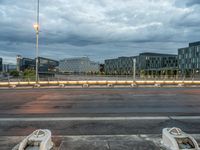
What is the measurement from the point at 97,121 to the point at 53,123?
1820mm

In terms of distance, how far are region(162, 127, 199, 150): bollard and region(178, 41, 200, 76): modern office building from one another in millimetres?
101034

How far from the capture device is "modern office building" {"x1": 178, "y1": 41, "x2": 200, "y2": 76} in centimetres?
9996

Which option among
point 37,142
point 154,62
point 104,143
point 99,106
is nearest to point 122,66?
point 154,62

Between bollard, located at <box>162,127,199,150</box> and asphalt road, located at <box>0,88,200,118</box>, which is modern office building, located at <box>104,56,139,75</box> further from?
bollard, located at <box>162,127,199,150</box>

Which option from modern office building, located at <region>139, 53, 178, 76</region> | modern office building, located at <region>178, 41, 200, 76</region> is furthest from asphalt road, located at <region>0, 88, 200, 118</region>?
modern office building, located at <region>139, 53, 178, 76</region>

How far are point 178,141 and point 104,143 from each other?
1.85 m

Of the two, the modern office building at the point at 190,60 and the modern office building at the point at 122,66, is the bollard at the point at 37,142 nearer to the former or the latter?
the modern office building at the point at 190,60

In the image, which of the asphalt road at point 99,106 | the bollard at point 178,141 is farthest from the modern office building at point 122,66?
the bollard at point 178,141

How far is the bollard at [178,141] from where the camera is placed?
4388 millimetres

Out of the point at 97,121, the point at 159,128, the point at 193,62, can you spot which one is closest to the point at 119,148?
the point at 159,128

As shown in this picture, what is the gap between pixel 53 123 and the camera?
8094 millimetres

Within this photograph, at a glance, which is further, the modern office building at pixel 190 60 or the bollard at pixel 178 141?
the modern office building at pixel 190 60

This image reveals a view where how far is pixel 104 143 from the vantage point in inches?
206

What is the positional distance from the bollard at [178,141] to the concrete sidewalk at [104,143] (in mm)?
239
